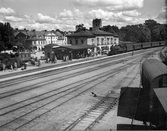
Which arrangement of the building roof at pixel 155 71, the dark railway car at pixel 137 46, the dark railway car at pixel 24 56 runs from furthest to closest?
the dark railway car at pixel 137 46, the dark railway car at pixel 24 56, the building roof at pixel 155 71

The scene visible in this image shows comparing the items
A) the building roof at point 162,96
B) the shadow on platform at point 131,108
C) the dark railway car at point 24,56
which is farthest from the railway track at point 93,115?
the dark railway car at point 24,56

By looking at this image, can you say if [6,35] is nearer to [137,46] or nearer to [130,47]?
[130,47]

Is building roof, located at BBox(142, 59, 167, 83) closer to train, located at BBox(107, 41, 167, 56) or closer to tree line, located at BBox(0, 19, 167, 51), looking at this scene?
tree line, located at BBox(0, 19, 167, 51)

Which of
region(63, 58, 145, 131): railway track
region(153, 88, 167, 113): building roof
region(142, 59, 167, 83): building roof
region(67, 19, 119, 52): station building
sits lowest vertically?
region(63, 58, 145, 131): railway track

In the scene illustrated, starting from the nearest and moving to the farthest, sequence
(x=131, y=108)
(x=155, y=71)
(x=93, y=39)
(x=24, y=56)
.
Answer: (x=155, y=71) → (x=131, y=108) → (x=24, y=56) → (x=93, y=39)

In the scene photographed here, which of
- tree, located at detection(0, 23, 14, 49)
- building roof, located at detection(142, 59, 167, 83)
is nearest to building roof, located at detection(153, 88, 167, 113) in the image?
building roof, located at detection(142, 59, 167, 83)

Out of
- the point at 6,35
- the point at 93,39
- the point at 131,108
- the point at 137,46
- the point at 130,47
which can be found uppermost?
the point at 6,35

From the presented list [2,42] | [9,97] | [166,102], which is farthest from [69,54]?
[166,102]

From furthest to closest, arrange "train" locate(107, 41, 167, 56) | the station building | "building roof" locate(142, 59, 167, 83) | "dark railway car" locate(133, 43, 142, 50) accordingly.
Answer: "dark railway car" locate(133, 43, 142, 50) < the station building < "train" locate(107, 41, 167, 56) < "building roof" locate(142, 59, 167, 83)

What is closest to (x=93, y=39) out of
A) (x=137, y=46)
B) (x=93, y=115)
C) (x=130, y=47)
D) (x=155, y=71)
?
(x=130, y=47)

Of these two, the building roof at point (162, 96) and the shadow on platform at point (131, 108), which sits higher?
the building roof at point (162, 96)

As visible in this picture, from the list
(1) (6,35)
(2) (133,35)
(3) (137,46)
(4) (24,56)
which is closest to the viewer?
(4) (24,56)

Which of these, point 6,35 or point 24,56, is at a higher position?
point 6,35

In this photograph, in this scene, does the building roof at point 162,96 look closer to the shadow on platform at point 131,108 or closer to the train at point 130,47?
the shadow on platform at point 131,108
